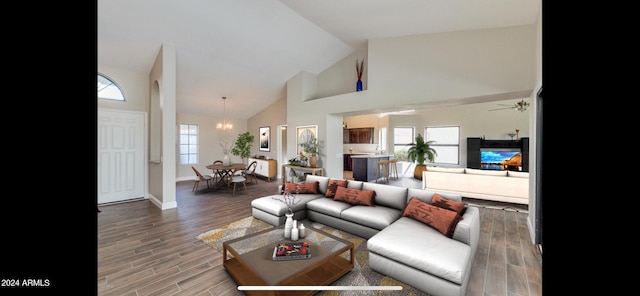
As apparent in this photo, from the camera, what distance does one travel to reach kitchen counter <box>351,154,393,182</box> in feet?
24.6

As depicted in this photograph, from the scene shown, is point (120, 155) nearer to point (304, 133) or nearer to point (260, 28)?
point (260, 28)

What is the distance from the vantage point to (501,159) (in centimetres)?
763

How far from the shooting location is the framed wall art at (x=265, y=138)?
831 cm

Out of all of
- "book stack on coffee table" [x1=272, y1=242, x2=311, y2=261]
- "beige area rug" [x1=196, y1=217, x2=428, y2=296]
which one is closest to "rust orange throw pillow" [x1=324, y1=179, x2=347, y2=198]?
"beige area rug" [x1=196, y1=217, x2=428, y2=296]

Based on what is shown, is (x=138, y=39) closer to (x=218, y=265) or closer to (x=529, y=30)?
(x=218, y=265)

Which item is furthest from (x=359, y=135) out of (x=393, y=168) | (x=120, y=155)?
(x=120, y=155)

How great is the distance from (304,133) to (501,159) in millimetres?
6214

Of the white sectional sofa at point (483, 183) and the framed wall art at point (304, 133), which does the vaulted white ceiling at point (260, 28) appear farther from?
the white sectional sofa at point (483, 183)

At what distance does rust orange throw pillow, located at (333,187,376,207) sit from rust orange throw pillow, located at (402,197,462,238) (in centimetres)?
63

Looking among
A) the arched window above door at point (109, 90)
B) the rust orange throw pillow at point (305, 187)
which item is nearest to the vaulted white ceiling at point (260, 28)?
the arched window above door at point (109, 90)
